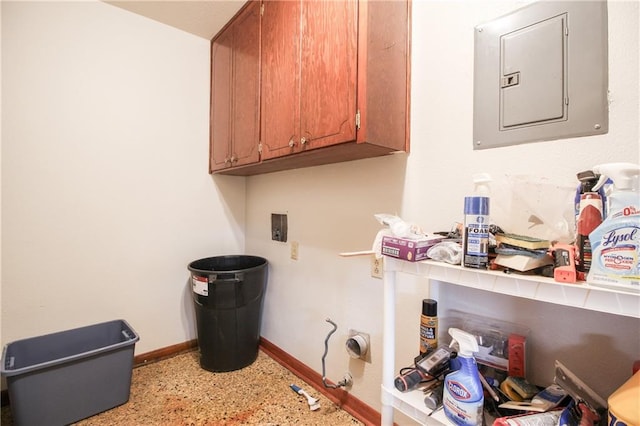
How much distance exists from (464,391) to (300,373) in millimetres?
1176

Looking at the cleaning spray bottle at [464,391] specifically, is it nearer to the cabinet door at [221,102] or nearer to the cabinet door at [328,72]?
the cabinet door at [328,72]

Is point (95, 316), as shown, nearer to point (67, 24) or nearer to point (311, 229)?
point (311, 229)

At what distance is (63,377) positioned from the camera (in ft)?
3.98

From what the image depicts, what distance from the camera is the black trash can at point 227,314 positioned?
1568 mm

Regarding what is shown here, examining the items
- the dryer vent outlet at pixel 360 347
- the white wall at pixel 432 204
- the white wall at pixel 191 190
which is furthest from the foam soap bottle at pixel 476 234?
the dryer vent outlet at pixel 360 347

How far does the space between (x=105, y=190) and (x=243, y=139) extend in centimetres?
89

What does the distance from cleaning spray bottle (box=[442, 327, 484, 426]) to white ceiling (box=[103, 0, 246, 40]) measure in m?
1.97

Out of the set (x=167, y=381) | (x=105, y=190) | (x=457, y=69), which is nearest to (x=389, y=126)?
(x=457, y=69)

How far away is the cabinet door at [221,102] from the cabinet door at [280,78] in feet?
1.42

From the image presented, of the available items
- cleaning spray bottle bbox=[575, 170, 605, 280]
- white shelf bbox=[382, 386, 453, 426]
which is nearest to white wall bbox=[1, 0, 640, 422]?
cleaning spray bottle bbox=[575, 170, 605, 280]

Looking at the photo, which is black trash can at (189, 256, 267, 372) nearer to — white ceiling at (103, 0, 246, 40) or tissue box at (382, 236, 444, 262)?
→ tissue box at (382, 236, 444, 262)

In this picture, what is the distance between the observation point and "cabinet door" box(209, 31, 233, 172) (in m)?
1.75

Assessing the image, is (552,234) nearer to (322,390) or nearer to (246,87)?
(322,390)

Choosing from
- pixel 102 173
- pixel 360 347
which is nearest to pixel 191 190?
pixel 102 173
